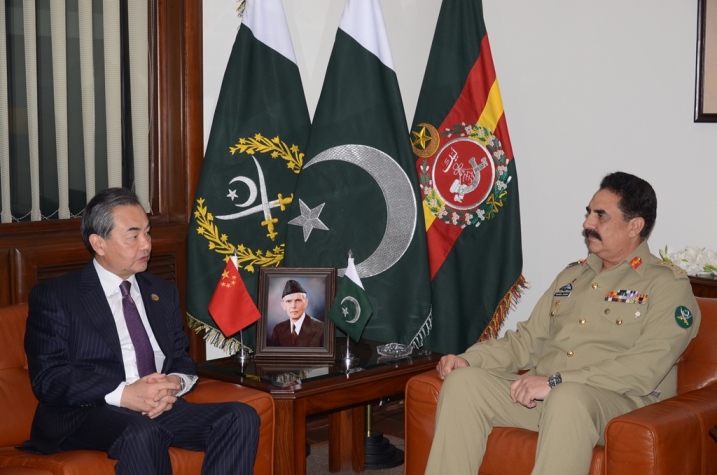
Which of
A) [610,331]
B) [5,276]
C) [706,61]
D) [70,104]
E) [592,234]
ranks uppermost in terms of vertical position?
[706,61]

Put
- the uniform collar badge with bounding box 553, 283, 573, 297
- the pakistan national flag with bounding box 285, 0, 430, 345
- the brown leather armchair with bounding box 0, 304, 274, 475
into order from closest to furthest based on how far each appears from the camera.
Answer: the brown leather armchair with bounding box 0, 304, 274, 475 < the uniform collar badge with bounding box 553, 283, 573, 297 < the pakistan national flag with bounding box 285, 0, 430, 345

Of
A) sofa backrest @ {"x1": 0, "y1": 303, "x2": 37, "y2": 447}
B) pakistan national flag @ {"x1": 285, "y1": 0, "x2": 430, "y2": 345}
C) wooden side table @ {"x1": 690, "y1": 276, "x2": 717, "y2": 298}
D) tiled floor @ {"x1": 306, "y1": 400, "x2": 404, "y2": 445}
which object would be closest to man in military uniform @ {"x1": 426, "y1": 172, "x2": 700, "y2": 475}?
wooden side table @ {"x1": 690, "y1": 276, "x2": 717, "y2": 298}

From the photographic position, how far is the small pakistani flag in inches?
123

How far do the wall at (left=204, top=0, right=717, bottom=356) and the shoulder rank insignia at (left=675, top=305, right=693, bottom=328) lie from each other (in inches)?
37.7

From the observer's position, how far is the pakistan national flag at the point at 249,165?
3469 millimetres

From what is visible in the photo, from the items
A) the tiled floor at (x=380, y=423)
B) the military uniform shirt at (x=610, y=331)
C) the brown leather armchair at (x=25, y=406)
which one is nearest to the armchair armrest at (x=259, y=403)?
the brown leather armchair at (x=25, y=406)

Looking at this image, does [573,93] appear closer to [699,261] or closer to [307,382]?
[699,261]

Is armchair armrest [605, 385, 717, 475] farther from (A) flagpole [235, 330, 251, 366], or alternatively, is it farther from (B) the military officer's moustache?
(A) flagpole [235, 330, 251, 366]

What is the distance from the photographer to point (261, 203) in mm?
3557

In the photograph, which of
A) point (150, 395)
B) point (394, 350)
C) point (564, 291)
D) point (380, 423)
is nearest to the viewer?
point (150, 395)

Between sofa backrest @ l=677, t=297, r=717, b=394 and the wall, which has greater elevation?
the wall

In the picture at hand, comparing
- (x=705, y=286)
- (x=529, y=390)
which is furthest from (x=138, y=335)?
(x=705, y=286)

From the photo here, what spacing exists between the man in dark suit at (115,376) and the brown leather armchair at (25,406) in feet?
0.16

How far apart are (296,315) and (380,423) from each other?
127 cm
